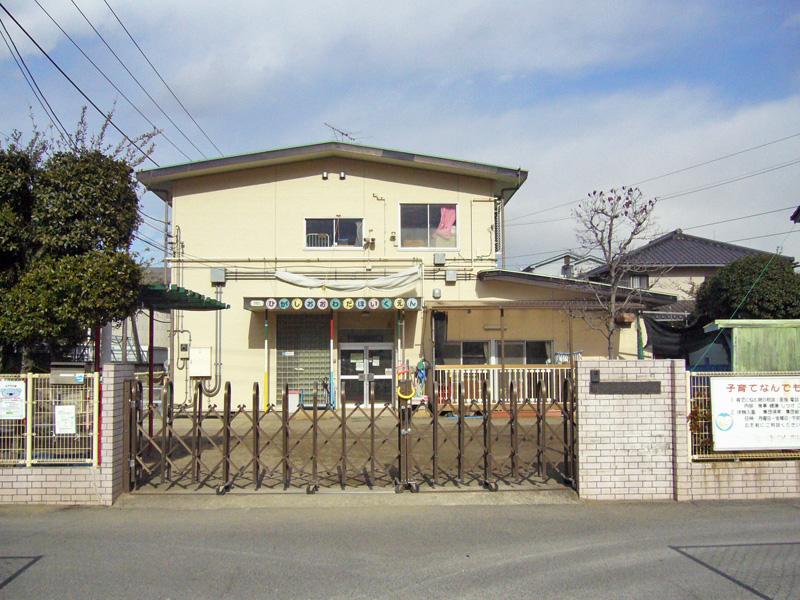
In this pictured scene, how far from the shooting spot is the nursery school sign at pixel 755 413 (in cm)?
958

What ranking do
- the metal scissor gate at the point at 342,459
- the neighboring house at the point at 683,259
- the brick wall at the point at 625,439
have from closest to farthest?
the brick wall at the point at 625,439 → the metal scissor gate at the point at 342,459 → the neighboring house at the point at 683,259

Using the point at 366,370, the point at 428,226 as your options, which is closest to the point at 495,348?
the point at 366,370

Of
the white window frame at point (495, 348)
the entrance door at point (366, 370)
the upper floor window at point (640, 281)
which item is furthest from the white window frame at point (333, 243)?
the upper floor window at point (640, 281)

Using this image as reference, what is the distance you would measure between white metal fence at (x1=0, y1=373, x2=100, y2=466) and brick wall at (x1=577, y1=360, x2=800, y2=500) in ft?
21.6

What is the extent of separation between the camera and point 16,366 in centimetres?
1152

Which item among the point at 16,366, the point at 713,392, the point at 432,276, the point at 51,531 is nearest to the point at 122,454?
the point at 51,531

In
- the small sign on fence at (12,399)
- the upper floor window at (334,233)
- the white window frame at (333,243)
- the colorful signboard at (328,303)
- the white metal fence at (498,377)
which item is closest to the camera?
the small sign on fence at (12,399)

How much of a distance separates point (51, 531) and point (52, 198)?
487 cm

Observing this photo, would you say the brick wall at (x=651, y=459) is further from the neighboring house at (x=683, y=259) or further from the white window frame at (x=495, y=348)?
the neighboring house at (x=683, y=259)

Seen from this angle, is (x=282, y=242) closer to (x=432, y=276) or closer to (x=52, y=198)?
(x=432, y=276)

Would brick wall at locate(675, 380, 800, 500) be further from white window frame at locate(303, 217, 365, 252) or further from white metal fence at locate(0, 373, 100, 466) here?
white window frame at locate(303, 217, 365, 252)

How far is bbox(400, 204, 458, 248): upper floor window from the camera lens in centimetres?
2150

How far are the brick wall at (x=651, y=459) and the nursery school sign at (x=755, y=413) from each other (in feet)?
0.98

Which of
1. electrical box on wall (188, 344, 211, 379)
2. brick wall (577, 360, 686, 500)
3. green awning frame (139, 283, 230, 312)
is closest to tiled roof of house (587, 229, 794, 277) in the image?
electrical box on wall (188, 344, 211, 379)
